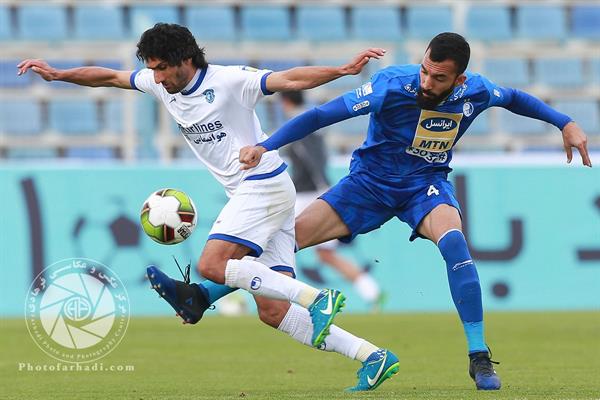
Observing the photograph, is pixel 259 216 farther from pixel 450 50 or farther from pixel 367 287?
pixel 367 287

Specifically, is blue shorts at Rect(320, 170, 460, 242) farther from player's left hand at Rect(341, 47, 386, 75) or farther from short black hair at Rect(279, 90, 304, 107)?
short black hair at Rect(279, 90, 304, 107)

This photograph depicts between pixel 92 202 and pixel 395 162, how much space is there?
7.98 m

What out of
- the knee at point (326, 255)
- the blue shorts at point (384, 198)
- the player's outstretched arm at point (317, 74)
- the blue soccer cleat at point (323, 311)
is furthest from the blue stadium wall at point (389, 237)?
the blue soccer cleat at point (323, 311)

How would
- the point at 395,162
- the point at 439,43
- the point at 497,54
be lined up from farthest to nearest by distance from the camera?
the point at 497,54 → the point at 395,162 → the point at 439,43

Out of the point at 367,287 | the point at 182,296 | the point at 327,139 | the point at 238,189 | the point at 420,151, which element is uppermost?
the point at 420,151

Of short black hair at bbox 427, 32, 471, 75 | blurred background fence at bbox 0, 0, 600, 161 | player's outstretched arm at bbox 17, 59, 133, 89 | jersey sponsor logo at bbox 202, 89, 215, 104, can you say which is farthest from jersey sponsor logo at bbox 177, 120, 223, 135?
blurred background fence at bbox 0, 0, 600, 161

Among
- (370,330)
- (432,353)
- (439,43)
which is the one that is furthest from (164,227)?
(370,330)

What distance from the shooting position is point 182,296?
7.73m

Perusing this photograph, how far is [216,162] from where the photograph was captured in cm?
802

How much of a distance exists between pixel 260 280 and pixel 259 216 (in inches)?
18.9

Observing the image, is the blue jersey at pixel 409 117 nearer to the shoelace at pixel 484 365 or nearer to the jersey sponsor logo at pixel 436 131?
the jersey sponsor logo at pixel 436 131

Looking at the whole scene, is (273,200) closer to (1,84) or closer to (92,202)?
(92,202)

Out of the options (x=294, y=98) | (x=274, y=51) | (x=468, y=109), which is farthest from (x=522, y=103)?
(x=274, y=51)

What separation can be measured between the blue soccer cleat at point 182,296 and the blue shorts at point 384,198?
120 cm
